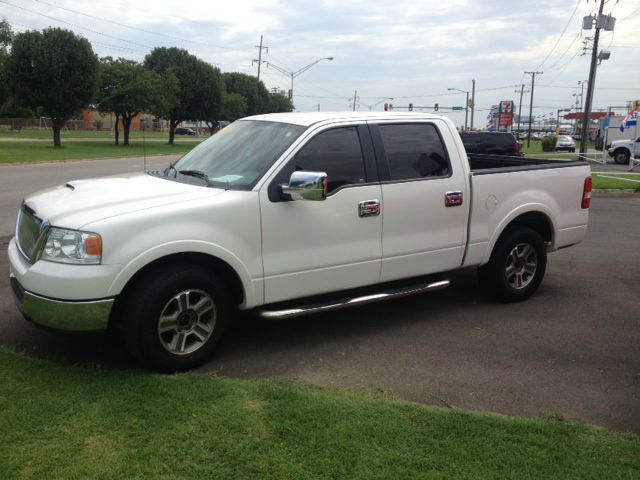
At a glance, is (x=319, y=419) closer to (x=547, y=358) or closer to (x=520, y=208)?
(x=547, y=358)

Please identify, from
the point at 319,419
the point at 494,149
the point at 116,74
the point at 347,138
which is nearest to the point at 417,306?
the point at 347,138

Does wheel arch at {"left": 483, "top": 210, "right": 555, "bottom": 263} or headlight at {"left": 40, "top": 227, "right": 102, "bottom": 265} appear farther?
wheel arch at {"left": 483, "top": 210, "right": 555, "bottom": 263}

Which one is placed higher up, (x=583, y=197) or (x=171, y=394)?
(x=583, y=197)

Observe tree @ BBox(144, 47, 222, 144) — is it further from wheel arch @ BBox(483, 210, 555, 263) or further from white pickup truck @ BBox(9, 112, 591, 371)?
white pickup truck @ BBox(9, 112, 591, 371)

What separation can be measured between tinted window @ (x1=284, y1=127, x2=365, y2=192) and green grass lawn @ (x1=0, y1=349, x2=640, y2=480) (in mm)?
1686

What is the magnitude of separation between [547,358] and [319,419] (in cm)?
216

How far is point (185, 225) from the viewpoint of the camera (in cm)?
418

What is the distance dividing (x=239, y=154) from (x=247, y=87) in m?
74.5

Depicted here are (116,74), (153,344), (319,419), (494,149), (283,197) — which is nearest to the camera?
(319,419)

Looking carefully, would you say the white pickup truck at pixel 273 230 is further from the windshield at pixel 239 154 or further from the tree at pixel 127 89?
the tree at pixel 127 89

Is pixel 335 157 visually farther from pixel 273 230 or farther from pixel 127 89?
pixel 127 89

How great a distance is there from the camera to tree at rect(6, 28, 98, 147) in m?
35.8

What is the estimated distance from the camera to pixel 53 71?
36.0 meters

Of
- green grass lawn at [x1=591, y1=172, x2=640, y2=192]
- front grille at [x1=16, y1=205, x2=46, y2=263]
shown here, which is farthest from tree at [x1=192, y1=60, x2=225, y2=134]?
front grille at [x1=16, y1=205, x2=46, y2=263]
